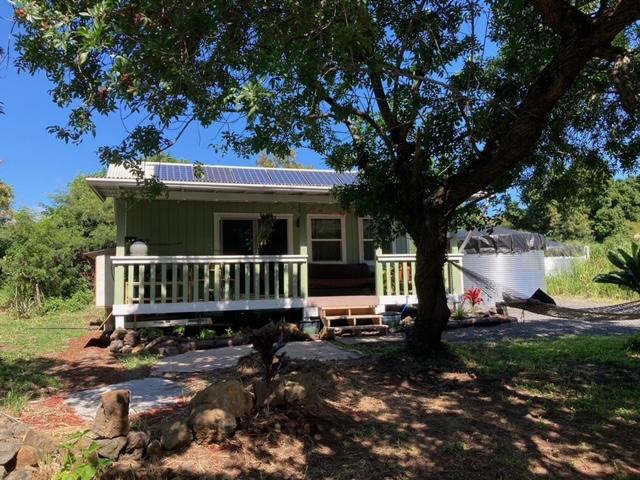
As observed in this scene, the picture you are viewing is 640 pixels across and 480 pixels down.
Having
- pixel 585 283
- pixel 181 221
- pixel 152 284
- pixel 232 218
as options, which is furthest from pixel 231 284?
pixel 585 283

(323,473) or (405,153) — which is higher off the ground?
(405,153)

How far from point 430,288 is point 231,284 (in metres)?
5.71

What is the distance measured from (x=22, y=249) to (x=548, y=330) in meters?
14.7

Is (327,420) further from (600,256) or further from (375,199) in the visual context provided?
(600,256)

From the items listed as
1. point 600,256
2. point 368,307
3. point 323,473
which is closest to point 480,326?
point 368,307

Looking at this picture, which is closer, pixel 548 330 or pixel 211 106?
pixel 211 106

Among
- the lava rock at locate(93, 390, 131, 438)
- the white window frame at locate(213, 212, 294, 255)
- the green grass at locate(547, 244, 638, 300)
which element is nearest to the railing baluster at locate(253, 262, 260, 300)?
the white window frame at locate(213, 212, 294, 255)

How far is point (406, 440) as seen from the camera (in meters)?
4.16

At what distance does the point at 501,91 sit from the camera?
6.47 metres

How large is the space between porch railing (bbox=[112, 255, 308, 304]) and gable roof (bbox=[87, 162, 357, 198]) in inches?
54.8

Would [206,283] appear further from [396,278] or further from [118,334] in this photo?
[396,278]

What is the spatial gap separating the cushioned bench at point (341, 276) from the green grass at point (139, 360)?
4.62 metres

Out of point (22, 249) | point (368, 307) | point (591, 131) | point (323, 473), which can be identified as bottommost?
point (323, 473)

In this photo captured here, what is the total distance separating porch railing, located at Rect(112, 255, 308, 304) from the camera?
9781mm
